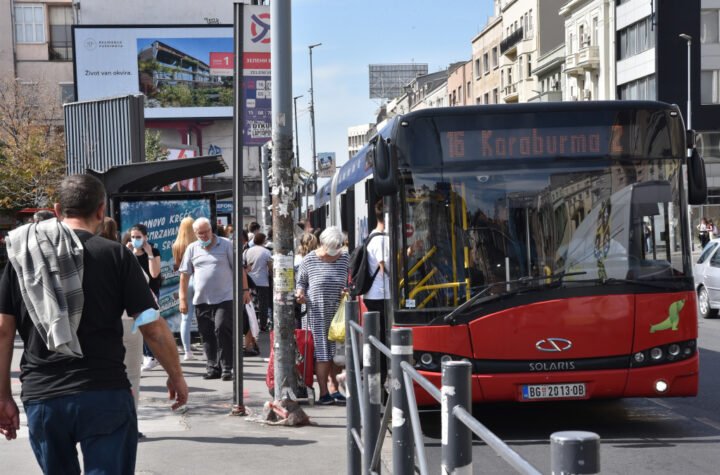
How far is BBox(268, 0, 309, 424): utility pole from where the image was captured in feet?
30.6

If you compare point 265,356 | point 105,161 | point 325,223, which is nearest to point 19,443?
point 265,356

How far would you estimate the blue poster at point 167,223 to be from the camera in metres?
15.0

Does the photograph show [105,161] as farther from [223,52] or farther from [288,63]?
[223,52]

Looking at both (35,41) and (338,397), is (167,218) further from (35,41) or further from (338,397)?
(35,41)

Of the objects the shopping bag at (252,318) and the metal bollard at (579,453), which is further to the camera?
the shopping bag at (252,318)

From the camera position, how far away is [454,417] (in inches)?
128

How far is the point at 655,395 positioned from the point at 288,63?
13.4 feet

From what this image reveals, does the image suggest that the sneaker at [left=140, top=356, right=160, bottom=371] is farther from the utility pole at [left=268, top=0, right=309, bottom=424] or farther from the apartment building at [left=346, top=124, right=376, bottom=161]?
the apartment building at [left=346, top=124, right=376, bottom=161]

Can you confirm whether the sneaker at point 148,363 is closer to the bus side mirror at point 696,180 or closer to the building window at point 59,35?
the bus side mirror at point 696,180

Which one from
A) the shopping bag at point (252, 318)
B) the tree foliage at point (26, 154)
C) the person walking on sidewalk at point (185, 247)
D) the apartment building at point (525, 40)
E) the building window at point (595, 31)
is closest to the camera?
the person walking on sidewalk at point (185, 247)

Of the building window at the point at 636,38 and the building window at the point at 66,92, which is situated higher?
the building window at the point at 636,38

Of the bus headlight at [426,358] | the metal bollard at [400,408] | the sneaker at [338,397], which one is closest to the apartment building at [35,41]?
the sneaker at [338,397]

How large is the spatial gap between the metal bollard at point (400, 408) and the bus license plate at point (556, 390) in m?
4.13

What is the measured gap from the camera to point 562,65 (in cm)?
6850
